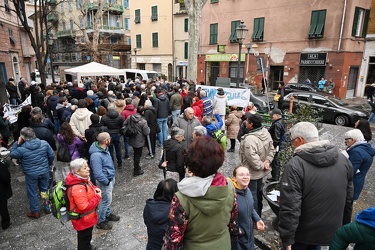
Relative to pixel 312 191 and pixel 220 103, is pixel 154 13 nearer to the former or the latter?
pixel 220 103

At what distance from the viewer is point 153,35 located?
35.6 meters

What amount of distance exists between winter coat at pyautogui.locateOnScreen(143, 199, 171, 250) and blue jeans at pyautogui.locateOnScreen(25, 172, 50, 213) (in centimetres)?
301

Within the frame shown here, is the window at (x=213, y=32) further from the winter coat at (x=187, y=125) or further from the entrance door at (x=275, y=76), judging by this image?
the winter coat at (x=187, y=125)

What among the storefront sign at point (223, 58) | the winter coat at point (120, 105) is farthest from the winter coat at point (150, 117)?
the storefront sign at point (223, 58)

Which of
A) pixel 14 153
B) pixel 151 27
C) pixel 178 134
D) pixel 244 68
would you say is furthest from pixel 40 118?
pixel 151 27

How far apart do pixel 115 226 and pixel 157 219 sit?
2.24 m

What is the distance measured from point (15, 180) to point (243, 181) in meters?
5.93

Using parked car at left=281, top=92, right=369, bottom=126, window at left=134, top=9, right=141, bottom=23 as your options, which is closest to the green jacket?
parked car at left=281, top=92, right=369, bottom=126

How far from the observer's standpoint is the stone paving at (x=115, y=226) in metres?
4.02

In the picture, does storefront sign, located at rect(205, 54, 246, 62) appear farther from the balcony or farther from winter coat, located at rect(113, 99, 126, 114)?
the balcony

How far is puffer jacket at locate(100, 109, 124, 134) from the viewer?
6.44 meters

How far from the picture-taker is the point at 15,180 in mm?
6270

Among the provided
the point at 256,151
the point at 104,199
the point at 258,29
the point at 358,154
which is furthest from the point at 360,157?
the point at 258,29

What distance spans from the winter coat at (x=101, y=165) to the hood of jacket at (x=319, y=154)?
2932 mm
